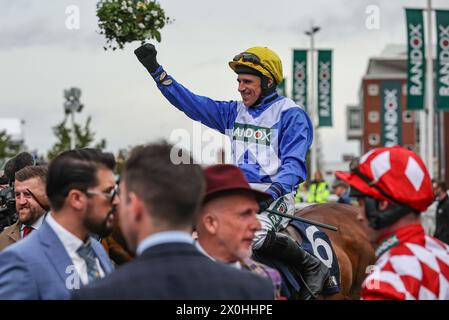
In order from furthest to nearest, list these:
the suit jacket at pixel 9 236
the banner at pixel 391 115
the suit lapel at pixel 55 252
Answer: the banner at pixel 391 115 < the suit jacket at pixel 9 236 < the suit lapel at pixel 55 252

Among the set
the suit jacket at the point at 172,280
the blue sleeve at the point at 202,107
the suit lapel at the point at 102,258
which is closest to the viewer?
the suit jacket at the point at 172,280

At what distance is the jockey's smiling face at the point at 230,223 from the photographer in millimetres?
3816

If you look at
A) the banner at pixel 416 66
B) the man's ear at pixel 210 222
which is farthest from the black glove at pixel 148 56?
the banner at pixel 416 66

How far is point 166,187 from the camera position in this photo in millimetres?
3021

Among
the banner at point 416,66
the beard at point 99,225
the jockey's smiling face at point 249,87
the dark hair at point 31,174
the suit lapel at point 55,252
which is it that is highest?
the banner at point 416,66

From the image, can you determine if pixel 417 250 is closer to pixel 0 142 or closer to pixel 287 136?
pixel 287 136

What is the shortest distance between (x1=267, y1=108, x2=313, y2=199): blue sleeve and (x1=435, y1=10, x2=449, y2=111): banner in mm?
14337

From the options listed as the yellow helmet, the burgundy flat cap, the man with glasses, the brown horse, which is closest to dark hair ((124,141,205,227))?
the burgundy flat cap

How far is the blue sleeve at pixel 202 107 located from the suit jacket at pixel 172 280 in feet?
11.9

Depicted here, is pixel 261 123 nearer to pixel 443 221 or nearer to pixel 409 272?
pixel 409 272

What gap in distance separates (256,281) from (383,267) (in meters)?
0.88

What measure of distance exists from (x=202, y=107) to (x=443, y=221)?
925 cm

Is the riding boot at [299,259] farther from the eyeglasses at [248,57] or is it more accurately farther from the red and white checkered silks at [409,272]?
the red and white checkered silks at [409,272]
